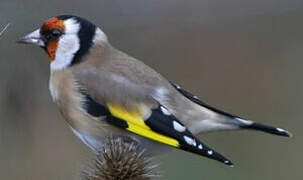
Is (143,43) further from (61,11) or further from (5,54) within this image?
(5,54)

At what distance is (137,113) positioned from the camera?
369 centimetres

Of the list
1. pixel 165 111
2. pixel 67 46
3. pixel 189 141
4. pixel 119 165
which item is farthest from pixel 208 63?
pixel 119 165

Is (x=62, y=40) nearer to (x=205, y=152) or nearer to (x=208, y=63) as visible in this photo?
(x=205, y=152)

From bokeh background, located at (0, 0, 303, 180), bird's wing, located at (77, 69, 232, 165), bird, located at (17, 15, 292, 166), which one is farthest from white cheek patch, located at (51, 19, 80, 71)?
bokeh background, located at (0, 0, 303, 180)

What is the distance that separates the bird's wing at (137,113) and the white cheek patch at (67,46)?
30 centimetres

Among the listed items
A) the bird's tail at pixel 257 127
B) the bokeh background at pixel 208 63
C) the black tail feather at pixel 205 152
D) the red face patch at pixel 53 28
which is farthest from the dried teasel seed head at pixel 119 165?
the bokeh background at pixel 208 63

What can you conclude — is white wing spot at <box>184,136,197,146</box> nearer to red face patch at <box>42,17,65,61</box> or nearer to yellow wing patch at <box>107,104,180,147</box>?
yellow wing patch at <box>107,104,180,147</box>

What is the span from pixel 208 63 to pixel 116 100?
333cm

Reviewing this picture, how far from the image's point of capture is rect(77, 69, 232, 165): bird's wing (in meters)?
3.65

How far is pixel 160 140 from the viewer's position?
3662mm

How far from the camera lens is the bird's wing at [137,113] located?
3654mm

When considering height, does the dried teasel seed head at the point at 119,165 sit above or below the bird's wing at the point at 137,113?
below

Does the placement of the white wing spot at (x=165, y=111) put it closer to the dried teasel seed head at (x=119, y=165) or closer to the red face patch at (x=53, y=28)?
the dried teasel seed head at (x=119, y=165)

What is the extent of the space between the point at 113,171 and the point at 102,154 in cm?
10
